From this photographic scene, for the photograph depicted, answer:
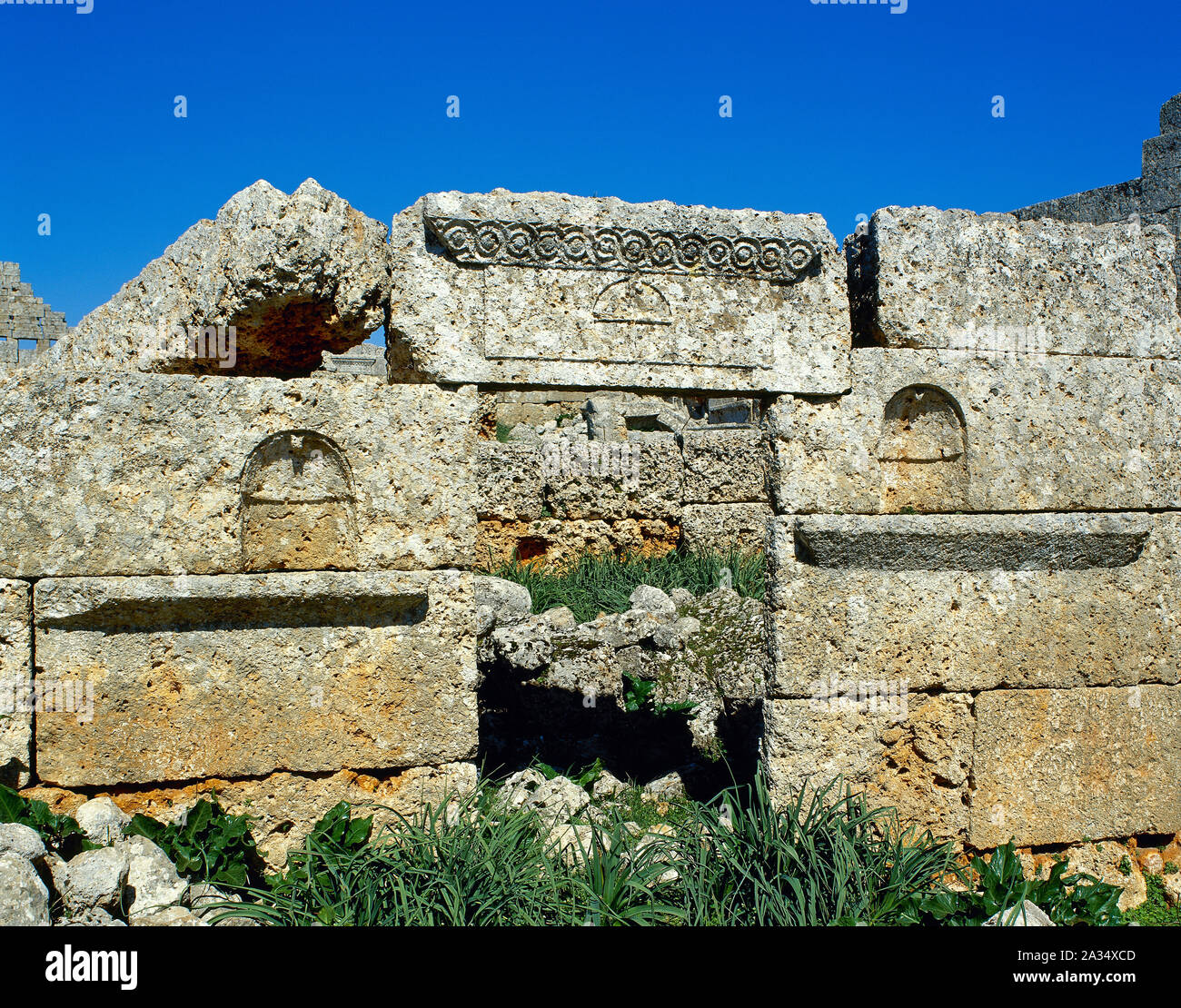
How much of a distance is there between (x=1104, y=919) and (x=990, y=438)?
74.6 inches

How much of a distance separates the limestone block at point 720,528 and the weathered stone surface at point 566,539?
23 cm

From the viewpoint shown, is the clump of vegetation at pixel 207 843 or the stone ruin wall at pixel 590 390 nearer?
the clump of vegetation at pixel 207 843

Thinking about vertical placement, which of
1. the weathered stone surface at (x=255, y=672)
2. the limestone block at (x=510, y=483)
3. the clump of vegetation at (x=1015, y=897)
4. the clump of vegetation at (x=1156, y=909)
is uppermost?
the limestone block at (x=510, y=483)

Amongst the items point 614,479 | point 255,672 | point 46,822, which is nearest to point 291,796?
point 255,672

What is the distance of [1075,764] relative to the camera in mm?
3711

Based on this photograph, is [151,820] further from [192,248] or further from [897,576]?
[897,576]

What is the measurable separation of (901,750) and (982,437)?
1.37 metres

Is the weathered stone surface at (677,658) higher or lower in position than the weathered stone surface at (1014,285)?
lower

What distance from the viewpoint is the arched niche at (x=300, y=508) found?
3236mm

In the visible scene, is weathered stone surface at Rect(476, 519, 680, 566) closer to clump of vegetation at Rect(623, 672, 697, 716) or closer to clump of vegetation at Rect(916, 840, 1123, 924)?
clump of vegetation at Rect(623, 672, 697, 716)

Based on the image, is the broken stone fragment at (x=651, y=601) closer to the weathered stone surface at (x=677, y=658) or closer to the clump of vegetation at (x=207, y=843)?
the weathered stone surface at (x=677, y=658)

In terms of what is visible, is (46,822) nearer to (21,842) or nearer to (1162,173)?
(21,842)

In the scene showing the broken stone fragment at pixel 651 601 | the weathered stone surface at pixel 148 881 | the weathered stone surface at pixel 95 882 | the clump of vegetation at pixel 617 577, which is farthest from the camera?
the clump of vegetation at pixel 617 577

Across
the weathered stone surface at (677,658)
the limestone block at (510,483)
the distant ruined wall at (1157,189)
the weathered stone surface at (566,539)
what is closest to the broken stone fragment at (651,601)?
the weathered stone surface at (677,658)
